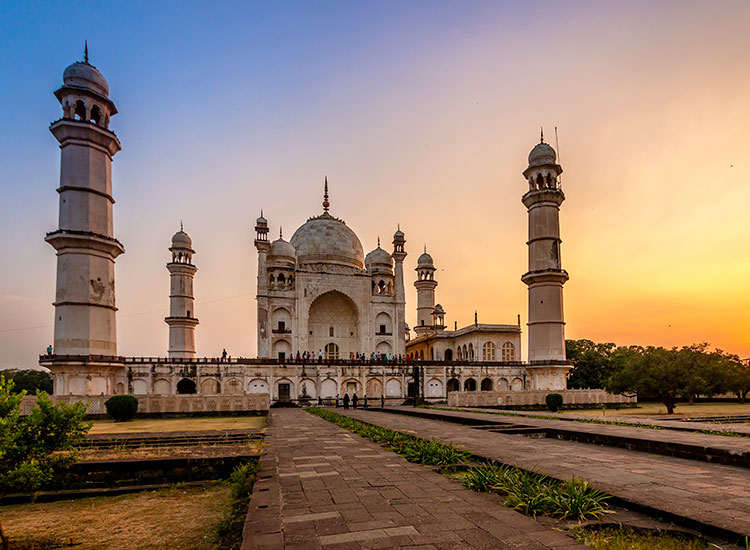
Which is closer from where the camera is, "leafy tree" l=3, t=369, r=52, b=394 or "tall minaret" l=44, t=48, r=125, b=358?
"tall minaret" l=44, t=48, r=125, b=358

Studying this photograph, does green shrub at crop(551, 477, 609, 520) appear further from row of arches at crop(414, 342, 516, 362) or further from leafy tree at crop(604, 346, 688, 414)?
row of arches at crop(414, 342, 516, 362)

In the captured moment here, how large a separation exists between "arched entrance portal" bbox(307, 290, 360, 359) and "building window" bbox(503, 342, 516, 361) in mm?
12536

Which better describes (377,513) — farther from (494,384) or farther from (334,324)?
(334,324)

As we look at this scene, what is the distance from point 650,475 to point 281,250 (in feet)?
121

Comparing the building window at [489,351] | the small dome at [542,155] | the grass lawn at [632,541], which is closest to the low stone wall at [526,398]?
the building window at [489,351]

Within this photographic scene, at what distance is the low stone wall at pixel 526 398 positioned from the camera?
25.2 metres

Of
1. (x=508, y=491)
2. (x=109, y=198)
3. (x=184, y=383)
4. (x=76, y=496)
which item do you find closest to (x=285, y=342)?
(x=184, y=383)

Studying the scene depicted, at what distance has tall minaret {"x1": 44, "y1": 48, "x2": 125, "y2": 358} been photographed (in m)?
25.9

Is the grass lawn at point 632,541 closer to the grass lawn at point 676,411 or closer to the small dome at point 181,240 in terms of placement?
the grass lawn at point 676,411

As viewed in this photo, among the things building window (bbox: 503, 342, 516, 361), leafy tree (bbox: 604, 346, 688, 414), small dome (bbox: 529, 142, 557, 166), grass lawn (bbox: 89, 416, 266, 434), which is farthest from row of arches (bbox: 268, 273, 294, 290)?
leafy tree (bbox: 604, 346, 688, 414)

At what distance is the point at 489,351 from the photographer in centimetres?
4303

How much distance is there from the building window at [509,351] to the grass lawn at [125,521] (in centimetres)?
3858

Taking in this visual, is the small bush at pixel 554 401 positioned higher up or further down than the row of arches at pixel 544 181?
further down

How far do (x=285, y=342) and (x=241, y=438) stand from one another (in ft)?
90.3
